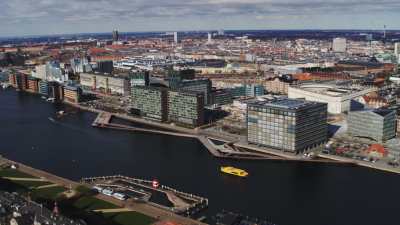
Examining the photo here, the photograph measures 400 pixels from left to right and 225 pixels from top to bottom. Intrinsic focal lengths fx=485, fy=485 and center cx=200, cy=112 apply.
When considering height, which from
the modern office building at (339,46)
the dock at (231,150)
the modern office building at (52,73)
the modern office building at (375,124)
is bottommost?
the dock at (231,150)

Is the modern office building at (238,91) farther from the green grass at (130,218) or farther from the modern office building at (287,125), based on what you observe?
the green grass at (130,218)

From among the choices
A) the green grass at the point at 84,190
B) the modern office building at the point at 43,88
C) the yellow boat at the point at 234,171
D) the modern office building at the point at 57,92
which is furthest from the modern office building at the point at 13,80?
the yellow boat at the point at 234,171

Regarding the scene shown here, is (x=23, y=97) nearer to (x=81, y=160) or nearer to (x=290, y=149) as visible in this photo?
(x=81, y=160)

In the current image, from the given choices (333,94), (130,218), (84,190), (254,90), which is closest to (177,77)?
(254,90)

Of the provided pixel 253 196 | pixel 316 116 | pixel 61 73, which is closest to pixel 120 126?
pixel 316 116

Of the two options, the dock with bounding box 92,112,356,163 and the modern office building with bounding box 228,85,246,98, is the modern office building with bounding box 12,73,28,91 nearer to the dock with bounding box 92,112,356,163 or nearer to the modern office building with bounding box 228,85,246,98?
the modern office building with bounding box 228,85,246,98
